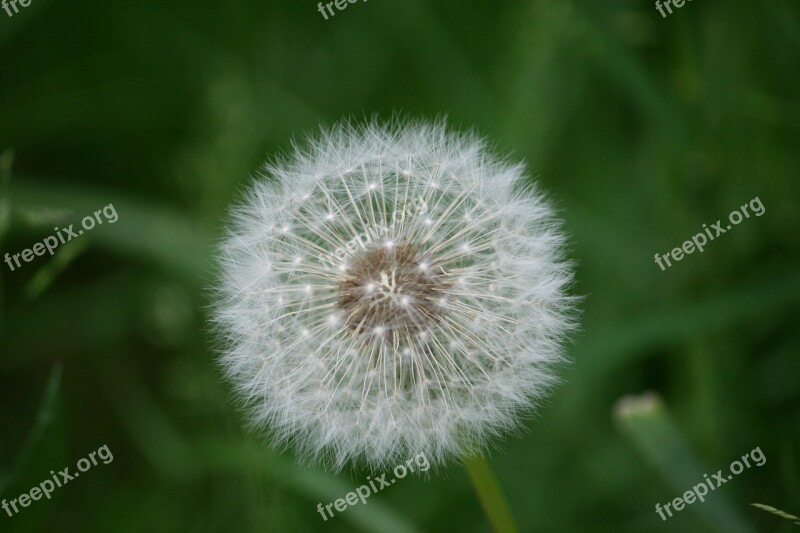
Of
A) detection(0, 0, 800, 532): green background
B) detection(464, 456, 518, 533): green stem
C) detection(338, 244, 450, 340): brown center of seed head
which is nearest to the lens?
detection(464, 456, 518, 533): green stem

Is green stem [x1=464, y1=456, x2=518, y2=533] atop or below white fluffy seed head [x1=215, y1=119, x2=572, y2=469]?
below

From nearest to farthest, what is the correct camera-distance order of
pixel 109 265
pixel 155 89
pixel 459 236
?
1. pixel 459 236
2. pixel 109 265
3. pixel 155 89

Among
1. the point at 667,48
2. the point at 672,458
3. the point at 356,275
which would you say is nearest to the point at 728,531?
the point at 672,458

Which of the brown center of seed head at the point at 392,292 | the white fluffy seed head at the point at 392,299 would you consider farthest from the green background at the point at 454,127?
the brown center of seed head at the point at 392,292

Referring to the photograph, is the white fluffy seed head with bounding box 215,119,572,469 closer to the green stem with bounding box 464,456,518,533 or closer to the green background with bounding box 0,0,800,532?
the green stem with bounding box 464,456,518,533

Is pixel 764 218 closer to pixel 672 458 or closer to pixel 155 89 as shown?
pixel 672 458

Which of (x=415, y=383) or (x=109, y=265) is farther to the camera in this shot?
(x=109, y=265)

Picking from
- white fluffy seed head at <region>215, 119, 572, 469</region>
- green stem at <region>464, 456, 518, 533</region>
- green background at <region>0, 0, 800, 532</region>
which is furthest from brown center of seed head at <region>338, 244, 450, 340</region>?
green background at <region>0, 0, 800, 532</region>
